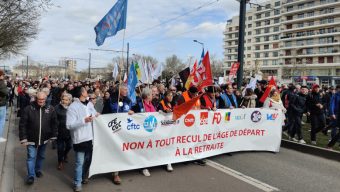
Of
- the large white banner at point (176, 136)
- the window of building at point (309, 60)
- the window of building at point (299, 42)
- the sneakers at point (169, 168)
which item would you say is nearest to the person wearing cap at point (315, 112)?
the large white banner at point (176, 136)

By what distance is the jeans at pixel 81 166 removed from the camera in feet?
17.0

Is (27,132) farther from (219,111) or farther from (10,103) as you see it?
(10,103)

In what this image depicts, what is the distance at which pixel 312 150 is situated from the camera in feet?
27.0

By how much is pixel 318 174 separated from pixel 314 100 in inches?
145

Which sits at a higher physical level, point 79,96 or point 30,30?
point 30,30

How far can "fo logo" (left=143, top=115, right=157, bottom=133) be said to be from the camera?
244 inches

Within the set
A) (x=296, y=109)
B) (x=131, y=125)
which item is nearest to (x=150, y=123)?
(x=131, y=125)

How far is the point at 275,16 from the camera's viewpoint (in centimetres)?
9094

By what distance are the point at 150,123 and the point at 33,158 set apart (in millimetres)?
2192

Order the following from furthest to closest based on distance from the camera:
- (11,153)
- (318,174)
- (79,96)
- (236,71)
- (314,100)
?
(236,71) → (314,100) → (11,153) → (318,174) → (79,96)

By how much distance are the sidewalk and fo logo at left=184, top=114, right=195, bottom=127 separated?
0.90 meters

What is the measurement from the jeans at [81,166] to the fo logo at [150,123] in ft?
3.98

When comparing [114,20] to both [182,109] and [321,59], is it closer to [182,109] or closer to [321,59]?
[182,109]

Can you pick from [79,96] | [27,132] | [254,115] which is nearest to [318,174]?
[254,115]
